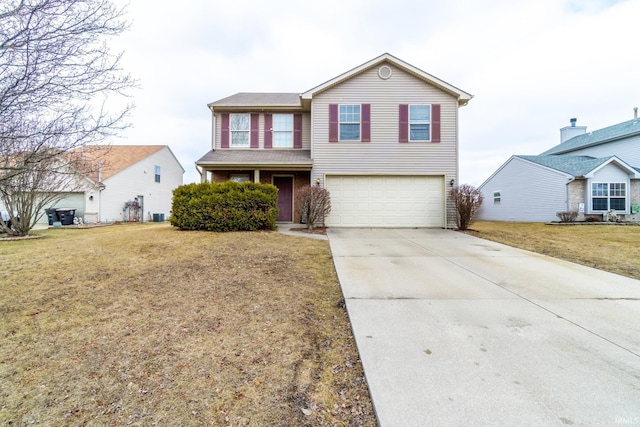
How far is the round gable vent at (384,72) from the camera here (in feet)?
37.6

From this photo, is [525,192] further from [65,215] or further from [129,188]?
[65,215]

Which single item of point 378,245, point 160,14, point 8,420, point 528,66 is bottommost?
point 8,420

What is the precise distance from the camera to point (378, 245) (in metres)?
7.67

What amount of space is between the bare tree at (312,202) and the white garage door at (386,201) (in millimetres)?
1187

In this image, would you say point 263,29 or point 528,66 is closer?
point 263,29

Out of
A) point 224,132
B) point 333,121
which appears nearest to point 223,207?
point 224,132

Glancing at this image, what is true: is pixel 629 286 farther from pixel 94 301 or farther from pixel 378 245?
pixel 94 301

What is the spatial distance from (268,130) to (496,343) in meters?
11.9

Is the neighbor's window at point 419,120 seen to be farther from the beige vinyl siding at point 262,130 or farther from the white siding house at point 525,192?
the white siding house at point 525,192

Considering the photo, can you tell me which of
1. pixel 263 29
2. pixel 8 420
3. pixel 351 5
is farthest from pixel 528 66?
pixel 8 420

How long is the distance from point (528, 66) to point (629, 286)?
1223cm

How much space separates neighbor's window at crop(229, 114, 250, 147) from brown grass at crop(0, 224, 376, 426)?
27.7ft

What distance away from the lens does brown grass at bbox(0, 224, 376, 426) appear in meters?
1.95

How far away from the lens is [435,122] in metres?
11.4
